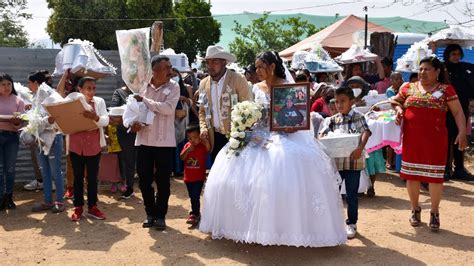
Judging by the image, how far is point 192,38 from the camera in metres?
32.7

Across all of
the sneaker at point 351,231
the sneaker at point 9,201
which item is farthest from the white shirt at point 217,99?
the sneaker at point 9,201

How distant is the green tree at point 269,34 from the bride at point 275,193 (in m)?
34.0

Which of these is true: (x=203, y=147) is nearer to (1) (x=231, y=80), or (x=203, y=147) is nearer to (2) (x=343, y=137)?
(1) (x=231, y=80)

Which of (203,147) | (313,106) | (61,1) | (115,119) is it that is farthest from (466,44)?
(61,1)

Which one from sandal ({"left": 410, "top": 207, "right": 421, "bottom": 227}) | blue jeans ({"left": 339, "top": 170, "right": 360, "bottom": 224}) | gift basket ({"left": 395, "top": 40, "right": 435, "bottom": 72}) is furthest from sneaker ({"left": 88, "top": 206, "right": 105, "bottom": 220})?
gift basket ({"left": 395, "top": 40, "right": 435, "bottom": 72})

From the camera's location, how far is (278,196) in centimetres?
443

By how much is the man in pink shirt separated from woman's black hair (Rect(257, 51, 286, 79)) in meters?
1.12

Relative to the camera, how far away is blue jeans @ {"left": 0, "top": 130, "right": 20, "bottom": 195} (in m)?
6.70

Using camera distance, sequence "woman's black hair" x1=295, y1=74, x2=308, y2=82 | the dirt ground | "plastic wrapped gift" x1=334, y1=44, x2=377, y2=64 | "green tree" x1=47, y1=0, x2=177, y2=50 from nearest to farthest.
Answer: the dirt ground < "woman's black hair" x1=295, y1=74, x2=308, y2=82 < "plastic wrapped gift" x1=334, y1=44, x2=377, y2=64 < "green tree" x1=47, y1=0, x2=177, y2=50

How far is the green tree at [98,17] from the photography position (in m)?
27.7

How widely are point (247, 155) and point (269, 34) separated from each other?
35.9m

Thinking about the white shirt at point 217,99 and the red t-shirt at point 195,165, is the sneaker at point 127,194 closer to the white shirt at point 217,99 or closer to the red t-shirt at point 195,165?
the red t-shirt at point 195,165

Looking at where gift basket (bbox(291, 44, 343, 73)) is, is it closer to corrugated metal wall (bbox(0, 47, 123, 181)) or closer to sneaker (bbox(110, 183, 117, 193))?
sneaker (bbox(110, 183, 117, 193))

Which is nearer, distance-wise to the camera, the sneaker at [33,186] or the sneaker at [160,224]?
the sneaker at [160,224]
